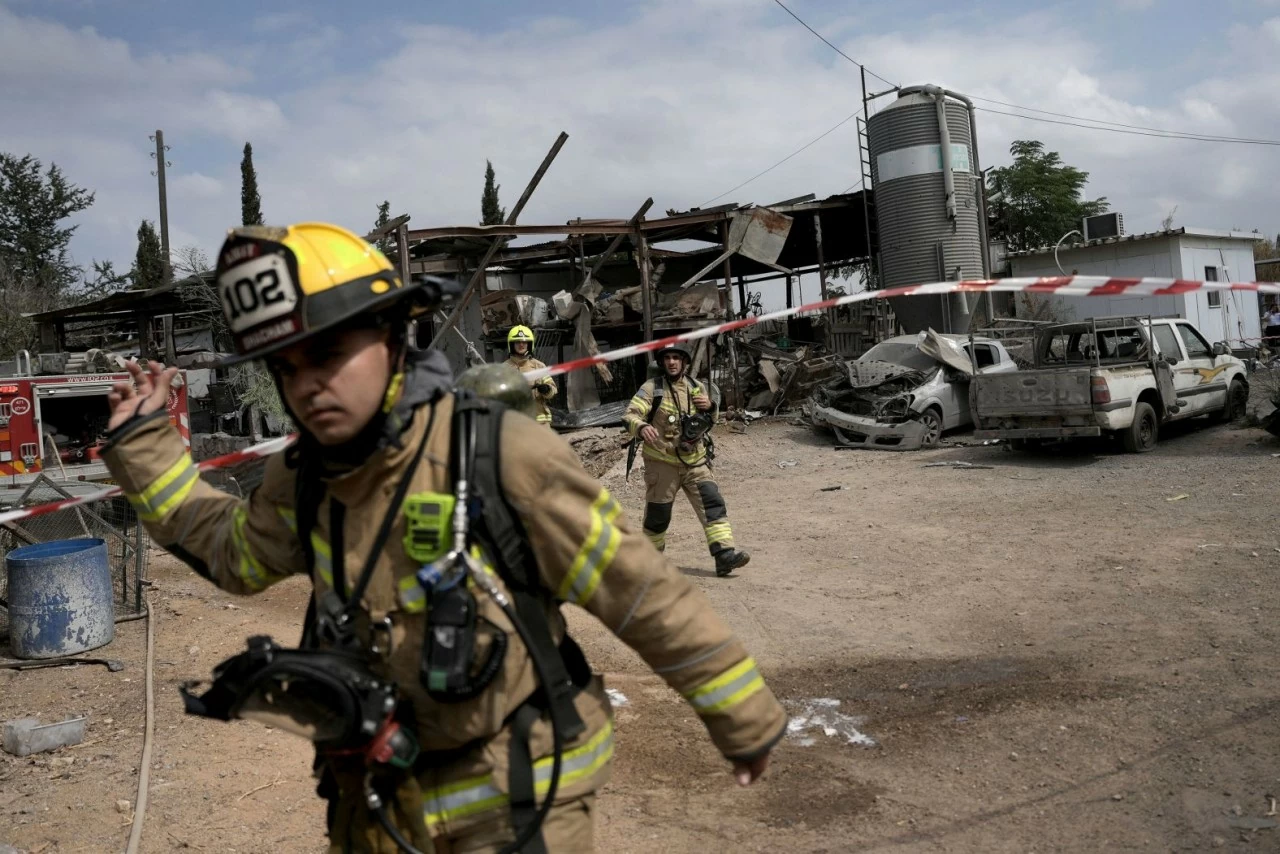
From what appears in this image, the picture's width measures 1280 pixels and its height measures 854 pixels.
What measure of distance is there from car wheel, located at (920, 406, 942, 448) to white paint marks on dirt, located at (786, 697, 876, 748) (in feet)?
35.5

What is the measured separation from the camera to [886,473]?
13492 millimetres

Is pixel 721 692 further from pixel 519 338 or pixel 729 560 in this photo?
pixel 519 338

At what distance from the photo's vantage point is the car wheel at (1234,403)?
15.0m

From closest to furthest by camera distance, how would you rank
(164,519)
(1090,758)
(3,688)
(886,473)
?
(164,519) < (1090,758) < (3,688) < (886,473)

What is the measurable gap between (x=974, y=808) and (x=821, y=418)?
41.6 feet

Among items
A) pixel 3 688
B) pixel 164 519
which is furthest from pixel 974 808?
pixel 3 688

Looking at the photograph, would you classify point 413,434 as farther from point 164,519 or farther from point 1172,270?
point 1172,270

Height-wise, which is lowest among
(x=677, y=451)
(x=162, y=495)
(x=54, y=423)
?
(x=677, y=451)

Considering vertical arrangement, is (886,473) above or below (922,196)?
below

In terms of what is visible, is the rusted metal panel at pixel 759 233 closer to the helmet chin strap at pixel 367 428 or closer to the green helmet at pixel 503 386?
the green helmet at pixel 503 386

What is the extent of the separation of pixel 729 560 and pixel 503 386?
17.2ft

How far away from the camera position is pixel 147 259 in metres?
39.0

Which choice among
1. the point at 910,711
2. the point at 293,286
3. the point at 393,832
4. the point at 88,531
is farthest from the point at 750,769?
the point at 88,531

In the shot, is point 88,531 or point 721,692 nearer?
point 721,692
